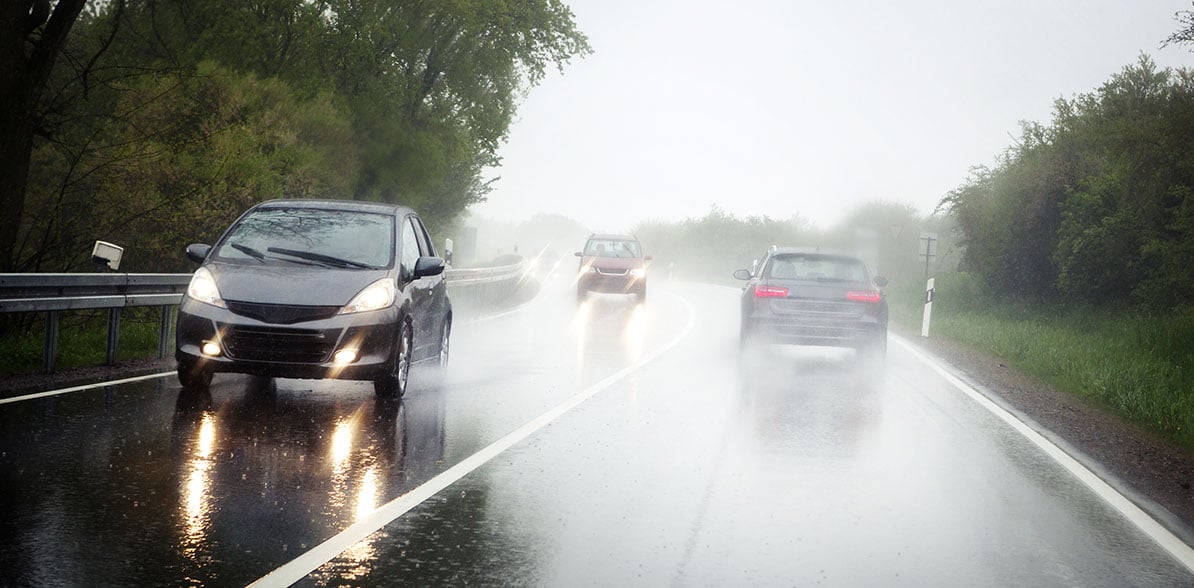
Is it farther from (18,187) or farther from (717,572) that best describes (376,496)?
(18,187)

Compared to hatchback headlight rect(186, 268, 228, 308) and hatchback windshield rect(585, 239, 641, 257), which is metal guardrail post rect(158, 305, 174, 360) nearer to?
hatchback headlight rect(186, 268, 228, 308)

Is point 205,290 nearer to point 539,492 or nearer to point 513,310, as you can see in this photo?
point 539,492

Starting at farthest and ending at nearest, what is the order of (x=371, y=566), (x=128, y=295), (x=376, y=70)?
(x=376, y=70)
(x=128, y=295)
(x=371, y=566)

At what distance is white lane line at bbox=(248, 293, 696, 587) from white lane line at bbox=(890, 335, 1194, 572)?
154 inches

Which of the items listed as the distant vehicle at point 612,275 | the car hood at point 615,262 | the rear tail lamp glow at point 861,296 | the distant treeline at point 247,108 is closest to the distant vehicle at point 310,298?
the distant treeline at point 247,108

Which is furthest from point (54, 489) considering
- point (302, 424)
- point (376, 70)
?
point (376, 70)

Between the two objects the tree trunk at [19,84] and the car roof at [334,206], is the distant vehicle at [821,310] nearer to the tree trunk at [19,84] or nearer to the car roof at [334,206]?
the car roof at [334,206]

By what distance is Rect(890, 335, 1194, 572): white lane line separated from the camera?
6.31 m

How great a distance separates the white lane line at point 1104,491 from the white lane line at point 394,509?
12.8 feet

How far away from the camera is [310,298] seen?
10.1m

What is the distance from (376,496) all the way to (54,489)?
67.0 inches

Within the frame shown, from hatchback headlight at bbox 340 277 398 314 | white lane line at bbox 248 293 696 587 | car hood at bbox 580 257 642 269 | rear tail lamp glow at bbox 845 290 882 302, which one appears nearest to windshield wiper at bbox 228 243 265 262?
hatchback headlight at bbox 340 277 398 314

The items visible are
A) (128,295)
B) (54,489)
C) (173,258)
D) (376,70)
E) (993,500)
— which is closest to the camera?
(54,489)

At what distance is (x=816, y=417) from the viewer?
36.2ft
